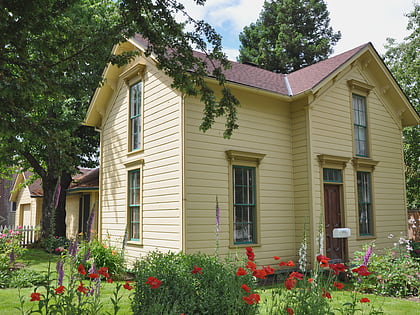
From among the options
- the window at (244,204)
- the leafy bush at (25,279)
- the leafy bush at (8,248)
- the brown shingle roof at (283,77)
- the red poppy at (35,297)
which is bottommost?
the leafy bush at (25,279)

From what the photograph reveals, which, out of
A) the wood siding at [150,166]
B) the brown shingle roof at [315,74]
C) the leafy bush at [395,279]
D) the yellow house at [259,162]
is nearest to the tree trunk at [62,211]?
the yellow house at [259,162]

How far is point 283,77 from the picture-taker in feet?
46.7

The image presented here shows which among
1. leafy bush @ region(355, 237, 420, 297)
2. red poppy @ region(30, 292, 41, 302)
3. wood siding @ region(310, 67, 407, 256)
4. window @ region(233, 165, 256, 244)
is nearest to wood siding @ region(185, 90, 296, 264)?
window @ region(233, 165, 256, 244)

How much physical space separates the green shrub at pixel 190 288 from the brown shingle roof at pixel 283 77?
608 centimetres

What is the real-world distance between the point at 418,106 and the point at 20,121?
23699mm

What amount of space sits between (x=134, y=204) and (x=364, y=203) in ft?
24.5

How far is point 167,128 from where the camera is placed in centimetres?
1018

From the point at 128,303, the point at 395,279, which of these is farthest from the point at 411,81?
the point at 128,303

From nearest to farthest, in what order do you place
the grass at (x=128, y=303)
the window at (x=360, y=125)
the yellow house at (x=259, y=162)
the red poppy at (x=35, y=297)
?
the red poppy at (x=35, y=297)
the grass at (x=128, y=303)
the yellow house at (x=259, y=162)
the window at (x=360, y=125)

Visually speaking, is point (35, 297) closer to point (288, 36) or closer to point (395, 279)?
point (395, 279)

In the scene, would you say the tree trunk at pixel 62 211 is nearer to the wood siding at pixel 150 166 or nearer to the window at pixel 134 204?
the wood siding at pixel 150 166

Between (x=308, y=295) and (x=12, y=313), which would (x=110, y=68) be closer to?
(x=12, y=313)

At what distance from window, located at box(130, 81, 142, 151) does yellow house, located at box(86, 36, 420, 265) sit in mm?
62

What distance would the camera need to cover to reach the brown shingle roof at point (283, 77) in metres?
11.1
